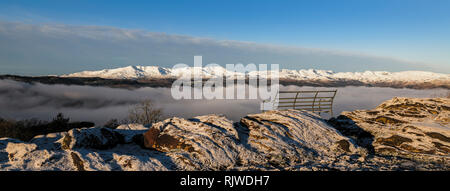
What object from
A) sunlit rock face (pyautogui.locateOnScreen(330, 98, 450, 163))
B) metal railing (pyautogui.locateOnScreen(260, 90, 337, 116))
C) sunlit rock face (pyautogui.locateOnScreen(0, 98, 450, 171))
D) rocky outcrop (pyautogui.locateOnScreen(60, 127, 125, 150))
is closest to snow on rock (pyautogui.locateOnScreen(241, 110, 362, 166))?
sunlit rock face (pyautogui.locateOnScreen(0, 98, 450, 171))

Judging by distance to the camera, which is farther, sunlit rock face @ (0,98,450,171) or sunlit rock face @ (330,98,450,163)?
sunlit rock face @ (330,98,450,163)

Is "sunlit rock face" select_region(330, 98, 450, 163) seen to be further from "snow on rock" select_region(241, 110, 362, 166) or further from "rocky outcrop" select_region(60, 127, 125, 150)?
"rocky outcrop" select_region(60, 127, 125, 150)

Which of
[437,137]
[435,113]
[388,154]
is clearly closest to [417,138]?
[437,137]

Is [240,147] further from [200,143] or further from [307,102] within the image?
[307,102]

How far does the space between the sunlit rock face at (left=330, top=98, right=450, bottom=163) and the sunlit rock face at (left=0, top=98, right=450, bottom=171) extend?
1.6 inches

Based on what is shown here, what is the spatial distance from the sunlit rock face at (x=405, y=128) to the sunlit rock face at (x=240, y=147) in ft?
0.13

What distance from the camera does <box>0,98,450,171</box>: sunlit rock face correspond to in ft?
26.0

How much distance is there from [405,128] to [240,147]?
9.28 m

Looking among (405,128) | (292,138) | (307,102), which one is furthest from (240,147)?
(307,102)

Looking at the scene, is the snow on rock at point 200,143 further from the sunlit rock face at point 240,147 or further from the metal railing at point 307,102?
the metal railing at point 307,102

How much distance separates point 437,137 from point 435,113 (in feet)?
11.6

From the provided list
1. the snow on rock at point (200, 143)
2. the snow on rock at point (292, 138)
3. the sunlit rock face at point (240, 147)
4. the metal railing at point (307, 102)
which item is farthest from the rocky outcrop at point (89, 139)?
the metal railing at point (307, 102)

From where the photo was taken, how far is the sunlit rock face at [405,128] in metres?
10.7

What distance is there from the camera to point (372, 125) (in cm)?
1374
